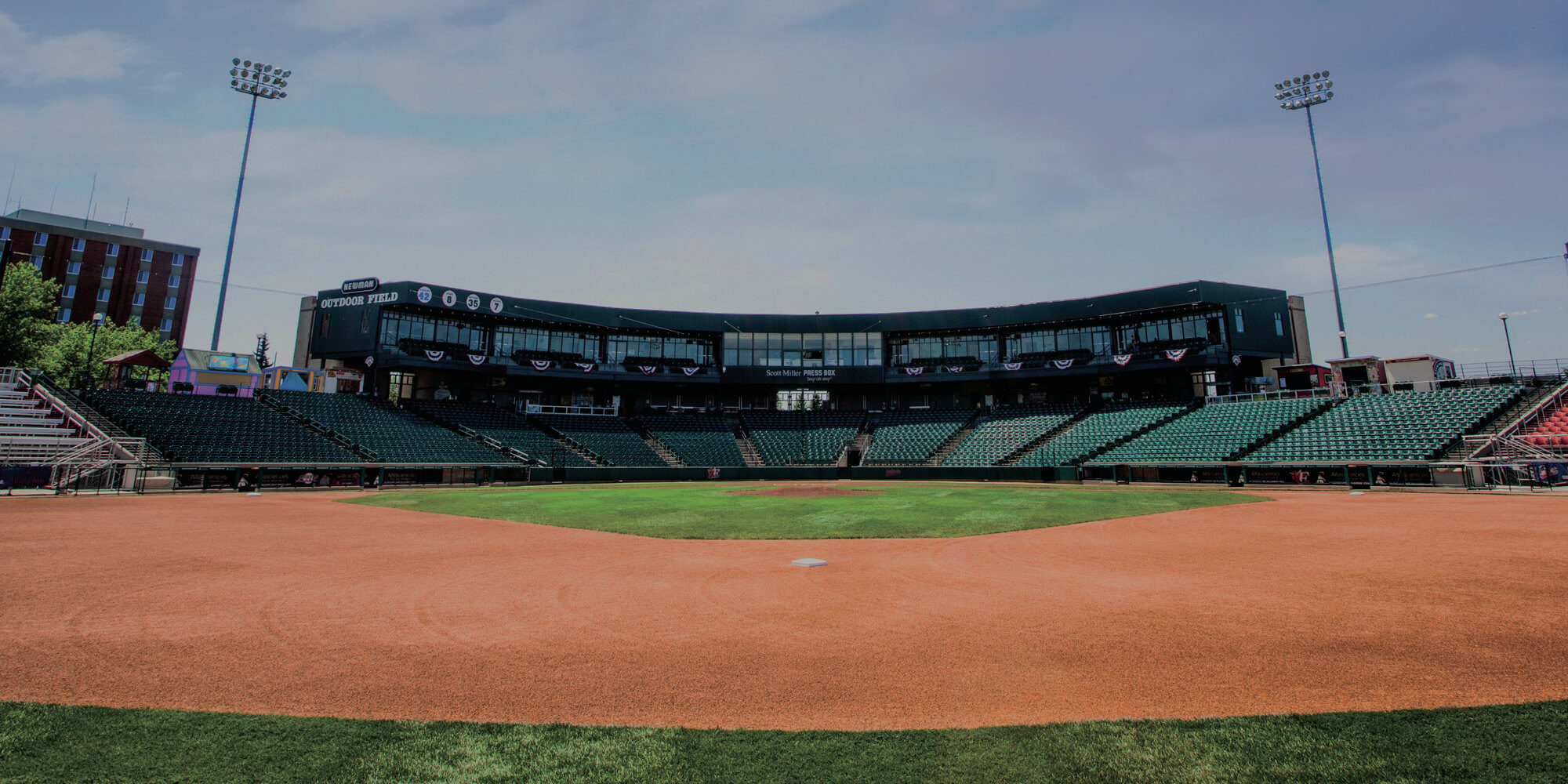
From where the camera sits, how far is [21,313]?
43281 millimetres

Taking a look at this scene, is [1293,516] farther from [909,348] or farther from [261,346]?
[261,346]

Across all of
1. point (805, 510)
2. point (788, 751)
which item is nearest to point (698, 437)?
point (805, 510)

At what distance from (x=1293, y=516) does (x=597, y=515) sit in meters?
19.2

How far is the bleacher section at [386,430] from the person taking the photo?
40.3 m

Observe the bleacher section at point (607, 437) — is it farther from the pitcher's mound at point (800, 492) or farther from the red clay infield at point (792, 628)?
the red clay infield at point (792, 628)

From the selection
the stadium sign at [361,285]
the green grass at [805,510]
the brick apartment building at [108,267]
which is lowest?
the green grass at [805,510]

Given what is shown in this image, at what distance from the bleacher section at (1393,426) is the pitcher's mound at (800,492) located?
2073cm

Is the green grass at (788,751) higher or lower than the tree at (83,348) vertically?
lower

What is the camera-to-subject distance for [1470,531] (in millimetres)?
13477

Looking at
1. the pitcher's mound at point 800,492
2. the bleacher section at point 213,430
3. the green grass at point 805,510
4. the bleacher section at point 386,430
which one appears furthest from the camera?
the bleacher section at point 386,430

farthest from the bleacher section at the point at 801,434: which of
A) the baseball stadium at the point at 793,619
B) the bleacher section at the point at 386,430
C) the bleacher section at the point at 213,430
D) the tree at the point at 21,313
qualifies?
the tree at the point at 21,313

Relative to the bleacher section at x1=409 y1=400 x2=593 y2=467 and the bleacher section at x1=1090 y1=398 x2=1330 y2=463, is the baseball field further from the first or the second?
the bleacher section at x1=409 y1=400 x2=593 y2=467

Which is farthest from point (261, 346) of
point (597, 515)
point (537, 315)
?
point (597, 515)

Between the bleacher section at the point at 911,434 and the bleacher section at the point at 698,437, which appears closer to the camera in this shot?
the bleacher section at the point at 911,434
